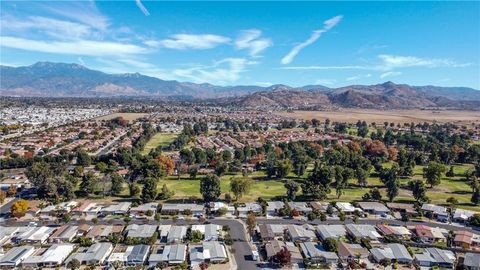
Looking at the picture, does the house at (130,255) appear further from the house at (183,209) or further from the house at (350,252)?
the house at (350,252)

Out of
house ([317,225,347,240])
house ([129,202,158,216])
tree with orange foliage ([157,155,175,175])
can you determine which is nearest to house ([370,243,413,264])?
house ([317,225,347,240])

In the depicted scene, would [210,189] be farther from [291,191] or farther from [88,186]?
[88,186]

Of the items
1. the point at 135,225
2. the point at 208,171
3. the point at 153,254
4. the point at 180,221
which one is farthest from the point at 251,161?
Answer: the point at 153,254

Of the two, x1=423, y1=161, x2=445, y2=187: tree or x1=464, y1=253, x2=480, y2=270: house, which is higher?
x1=423, y1=161, x2=445, y2=187: tree

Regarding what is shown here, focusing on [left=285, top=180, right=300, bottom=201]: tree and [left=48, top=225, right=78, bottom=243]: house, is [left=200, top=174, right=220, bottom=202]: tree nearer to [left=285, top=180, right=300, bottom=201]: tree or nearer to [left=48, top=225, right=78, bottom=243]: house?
[left=285, top=180, right=300, bottom=201]: tree

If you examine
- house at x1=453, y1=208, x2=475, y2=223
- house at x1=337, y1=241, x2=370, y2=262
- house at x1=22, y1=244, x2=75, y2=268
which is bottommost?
house at x1=22, y1=244, x2=75, y2=268

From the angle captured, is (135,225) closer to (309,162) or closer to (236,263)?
(236,263)

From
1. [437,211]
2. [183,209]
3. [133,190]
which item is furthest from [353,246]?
[133,190]
